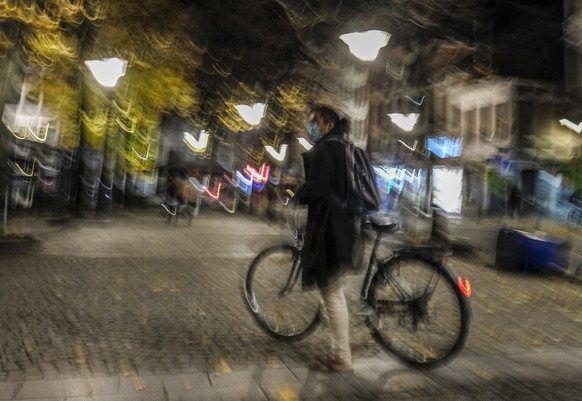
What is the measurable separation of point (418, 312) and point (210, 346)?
1.74 meters

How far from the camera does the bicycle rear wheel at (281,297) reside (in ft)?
16.5

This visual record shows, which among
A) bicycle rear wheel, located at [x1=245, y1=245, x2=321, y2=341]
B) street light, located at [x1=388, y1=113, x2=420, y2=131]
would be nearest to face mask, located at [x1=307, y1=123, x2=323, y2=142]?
bicycle rear wheel, located at [x1=245, y1=245, x2=321, y2=341]

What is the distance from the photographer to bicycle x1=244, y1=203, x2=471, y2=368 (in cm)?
429

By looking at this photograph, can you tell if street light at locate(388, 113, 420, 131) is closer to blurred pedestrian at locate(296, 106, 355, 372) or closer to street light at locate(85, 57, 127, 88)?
street light at locate(85, 57, 127, 88)

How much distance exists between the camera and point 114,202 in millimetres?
26922

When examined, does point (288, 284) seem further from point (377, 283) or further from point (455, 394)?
point (455, 394)

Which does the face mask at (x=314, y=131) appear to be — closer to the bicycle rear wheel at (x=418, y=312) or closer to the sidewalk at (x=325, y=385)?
the bicycle rear wheel at (x=418, y=312)

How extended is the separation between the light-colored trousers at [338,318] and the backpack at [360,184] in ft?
1.92

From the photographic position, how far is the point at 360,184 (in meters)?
4.33

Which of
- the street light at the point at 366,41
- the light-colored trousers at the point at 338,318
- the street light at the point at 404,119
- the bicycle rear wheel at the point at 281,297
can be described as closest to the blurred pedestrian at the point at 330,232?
the light-colored trousers at the point at 338,318

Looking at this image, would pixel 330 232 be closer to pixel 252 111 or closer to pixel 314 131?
pixel 314 131

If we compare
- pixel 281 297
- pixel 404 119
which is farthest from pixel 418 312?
pixel 404 119

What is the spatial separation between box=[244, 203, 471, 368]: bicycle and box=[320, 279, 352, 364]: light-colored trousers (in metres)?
0.31

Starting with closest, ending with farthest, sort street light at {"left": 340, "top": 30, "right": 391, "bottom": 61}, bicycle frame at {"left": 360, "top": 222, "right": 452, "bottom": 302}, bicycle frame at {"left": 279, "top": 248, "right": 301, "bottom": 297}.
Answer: bicycle frame at {"left": 360, "top": 222, "right": 452, "bottom": 302} < bicycle frame at {"left": 279, "top": 248, "right": 301, "bottom": 297} < street light at {"left": 340, "top": 30, "right": 391, "bottom": 61}
